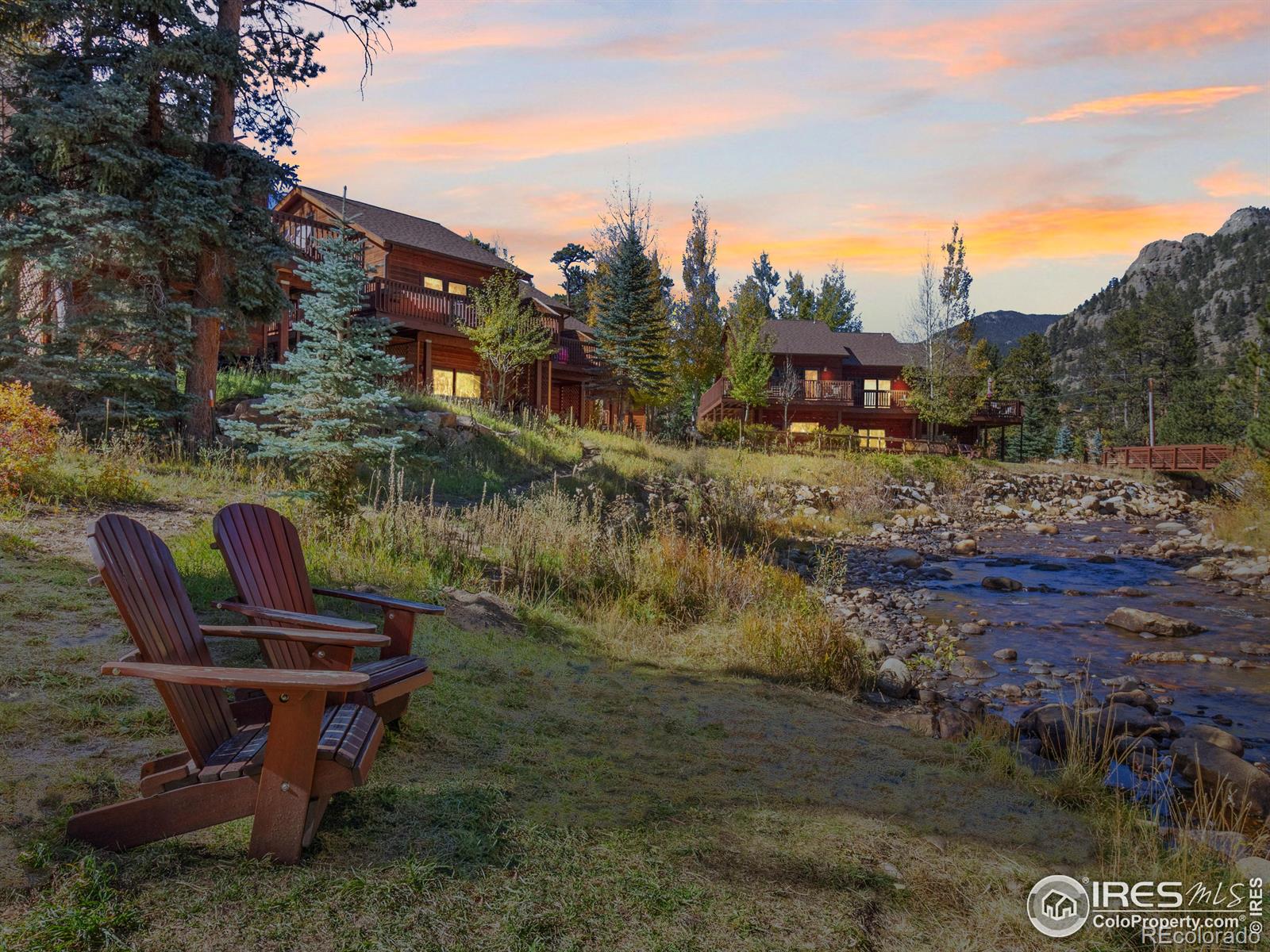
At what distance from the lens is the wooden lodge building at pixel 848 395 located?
121ft

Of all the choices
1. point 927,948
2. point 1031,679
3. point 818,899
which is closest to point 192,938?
point 818,899

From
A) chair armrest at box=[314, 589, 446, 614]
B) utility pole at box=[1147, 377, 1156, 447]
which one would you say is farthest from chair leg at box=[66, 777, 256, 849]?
utility pole at box=[1147, 377, 1156, 447]

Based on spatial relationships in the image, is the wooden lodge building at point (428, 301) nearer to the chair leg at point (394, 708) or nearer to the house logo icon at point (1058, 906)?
the chair leg at point (394, 708)

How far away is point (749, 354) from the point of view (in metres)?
30.0

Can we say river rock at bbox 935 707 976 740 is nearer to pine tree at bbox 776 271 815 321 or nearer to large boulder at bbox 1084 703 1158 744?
large boulder at bbox 1084 703 1158 744

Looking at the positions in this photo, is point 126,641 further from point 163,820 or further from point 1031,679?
point 1031,679

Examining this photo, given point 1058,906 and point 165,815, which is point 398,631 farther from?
point 1058,906

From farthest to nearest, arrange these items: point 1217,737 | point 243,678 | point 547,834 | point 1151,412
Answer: point 1151,412 < point 1217,737 < point 547,834 < point 243,678

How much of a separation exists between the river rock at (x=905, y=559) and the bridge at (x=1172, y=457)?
75.7 ft

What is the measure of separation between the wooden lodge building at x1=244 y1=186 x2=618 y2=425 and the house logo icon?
2091 cm

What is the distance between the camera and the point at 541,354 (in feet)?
83.5

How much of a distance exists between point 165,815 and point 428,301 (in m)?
23.7

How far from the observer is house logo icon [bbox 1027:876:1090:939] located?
2.79 metres

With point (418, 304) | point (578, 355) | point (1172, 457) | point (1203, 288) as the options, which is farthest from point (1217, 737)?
point (1203, 288)
